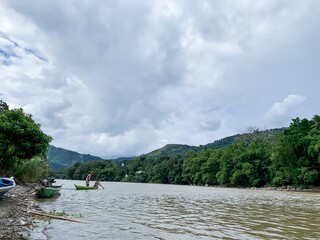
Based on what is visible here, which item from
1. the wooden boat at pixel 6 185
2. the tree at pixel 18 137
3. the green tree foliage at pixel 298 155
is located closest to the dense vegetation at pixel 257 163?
the green tree foliage at pixel 298 155

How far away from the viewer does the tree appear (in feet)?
87.9

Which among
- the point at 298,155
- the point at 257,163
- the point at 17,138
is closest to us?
the point at 17,138

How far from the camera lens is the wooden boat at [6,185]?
1666 centimetres

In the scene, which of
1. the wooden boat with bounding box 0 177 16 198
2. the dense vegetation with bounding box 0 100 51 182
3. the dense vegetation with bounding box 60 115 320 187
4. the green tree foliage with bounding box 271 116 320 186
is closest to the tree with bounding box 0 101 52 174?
the dense vegetation with bounding box 0 100 51 182

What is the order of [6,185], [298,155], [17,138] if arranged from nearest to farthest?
[6,185] → [17,138] → [298,155]

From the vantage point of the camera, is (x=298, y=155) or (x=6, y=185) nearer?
(x=6, y=185)

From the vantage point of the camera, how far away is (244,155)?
279 feet

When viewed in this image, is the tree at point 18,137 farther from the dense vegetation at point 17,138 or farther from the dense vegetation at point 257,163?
the dense vegetation at point 257,163

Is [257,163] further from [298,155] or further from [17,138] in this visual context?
[17,138]

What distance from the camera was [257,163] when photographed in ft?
267

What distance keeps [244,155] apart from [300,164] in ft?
66.5

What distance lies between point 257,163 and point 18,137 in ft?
213

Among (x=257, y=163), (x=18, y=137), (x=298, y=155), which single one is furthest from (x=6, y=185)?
(x=257, y=163)

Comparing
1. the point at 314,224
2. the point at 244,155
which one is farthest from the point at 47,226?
the point at 244,155
